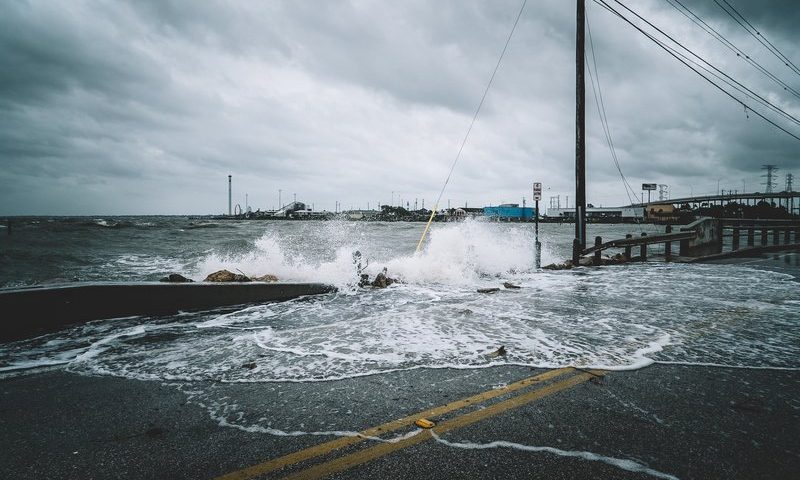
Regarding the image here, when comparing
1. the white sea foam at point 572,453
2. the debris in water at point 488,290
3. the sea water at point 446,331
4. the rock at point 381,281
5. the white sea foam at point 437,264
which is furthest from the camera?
the white sea foam at point 437,264

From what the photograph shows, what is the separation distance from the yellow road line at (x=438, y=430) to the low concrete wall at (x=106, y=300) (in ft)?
19.3

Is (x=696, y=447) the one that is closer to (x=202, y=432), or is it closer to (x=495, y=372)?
(x=495, y=372)

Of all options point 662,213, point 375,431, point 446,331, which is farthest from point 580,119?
point 662,213

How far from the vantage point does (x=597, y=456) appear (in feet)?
7.77

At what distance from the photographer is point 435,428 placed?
2723 mm

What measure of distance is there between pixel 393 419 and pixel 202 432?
1453mm

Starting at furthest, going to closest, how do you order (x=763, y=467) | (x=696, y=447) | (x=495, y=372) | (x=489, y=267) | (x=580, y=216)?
(x=580, y=216), (x=489, y=267), (x=495, y=372), (x=696, y=447), (x=763, y=467)

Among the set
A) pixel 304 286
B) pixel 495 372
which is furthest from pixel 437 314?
pixel 304 286

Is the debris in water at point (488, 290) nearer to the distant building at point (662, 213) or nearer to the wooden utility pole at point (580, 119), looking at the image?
the wooden utility pole at point (580, 119)

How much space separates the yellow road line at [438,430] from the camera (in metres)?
2.24

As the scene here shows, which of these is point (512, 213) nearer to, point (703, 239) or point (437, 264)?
point (703, 239)

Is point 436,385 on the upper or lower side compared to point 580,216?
lower

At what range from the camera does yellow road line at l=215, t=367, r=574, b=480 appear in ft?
7.35

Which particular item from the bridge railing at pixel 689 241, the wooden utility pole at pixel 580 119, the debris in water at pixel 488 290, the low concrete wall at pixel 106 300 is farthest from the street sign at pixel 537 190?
the low concrete wall at pixel 106 300
